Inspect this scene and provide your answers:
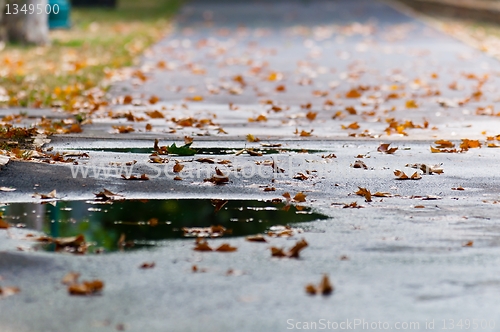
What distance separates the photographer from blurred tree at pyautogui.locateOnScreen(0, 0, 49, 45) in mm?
17578

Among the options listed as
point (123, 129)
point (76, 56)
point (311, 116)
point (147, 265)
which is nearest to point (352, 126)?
point (311, 116)

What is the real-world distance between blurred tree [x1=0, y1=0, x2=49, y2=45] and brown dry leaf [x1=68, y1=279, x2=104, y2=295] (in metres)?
13.8

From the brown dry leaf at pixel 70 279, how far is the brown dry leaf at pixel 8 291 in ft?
0.73

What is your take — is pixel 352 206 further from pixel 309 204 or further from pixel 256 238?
pixel 256 238

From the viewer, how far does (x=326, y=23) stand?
26.4m

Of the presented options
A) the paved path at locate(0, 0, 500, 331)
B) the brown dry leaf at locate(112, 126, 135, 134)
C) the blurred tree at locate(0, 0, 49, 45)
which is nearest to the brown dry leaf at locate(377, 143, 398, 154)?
the paved path at locate(0, 0, 500, 331)

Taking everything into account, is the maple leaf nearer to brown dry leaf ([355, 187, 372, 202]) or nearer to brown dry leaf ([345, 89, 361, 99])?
brown dry leaf ([355, 187, 372, 202])

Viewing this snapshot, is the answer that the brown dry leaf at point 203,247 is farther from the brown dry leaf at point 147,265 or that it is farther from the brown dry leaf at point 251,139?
the brown dry leaf at point 251,139

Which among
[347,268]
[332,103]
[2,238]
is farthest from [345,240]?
[332,103]

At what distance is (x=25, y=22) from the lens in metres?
17.7

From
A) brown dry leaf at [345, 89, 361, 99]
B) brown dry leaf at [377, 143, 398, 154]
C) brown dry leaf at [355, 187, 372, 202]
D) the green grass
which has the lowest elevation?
brown dry leaf at [355, 187, 372, 202]

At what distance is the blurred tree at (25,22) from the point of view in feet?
57.7

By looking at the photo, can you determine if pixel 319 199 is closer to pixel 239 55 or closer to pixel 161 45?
pixel 239 55

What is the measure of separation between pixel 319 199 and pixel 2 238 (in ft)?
6.99
